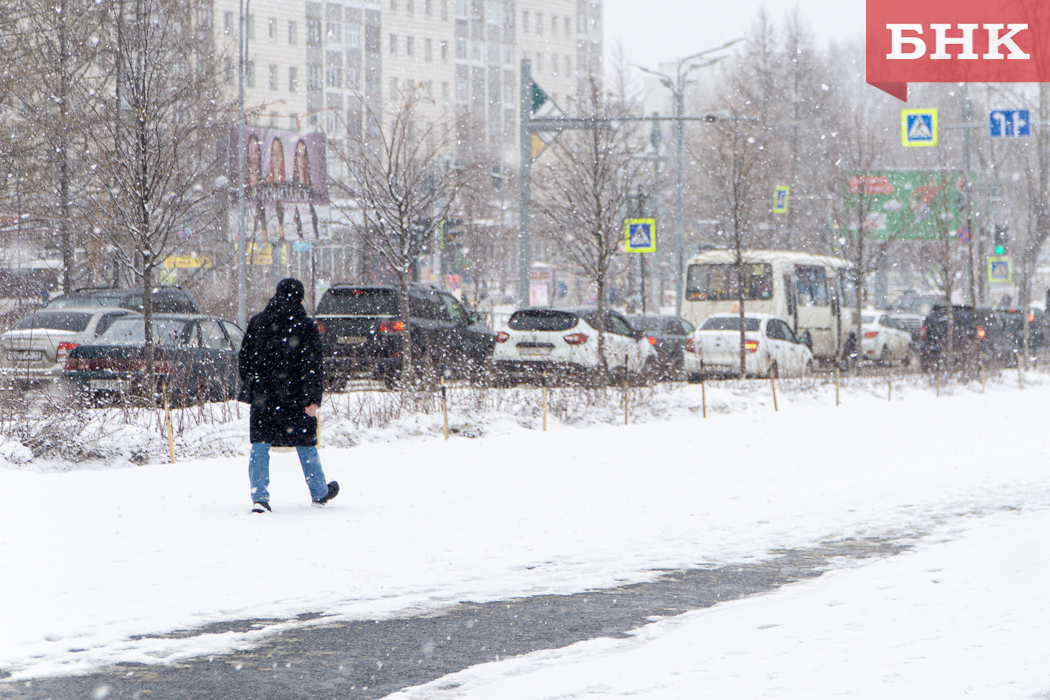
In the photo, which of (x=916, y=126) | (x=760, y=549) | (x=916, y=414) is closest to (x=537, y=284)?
(x=916, y=126)

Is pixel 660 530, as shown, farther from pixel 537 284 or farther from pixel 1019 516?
pixel 537 284

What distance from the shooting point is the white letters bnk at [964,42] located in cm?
3681

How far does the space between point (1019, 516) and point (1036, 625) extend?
4.47 meters

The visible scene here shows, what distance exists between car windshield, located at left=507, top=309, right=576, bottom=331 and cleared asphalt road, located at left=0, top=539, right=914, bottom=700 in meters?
14.2

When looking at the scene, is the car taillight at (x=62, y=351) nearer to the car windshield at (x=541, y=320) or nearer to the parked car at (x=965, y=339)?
the car windshield at (x=541, y=320)

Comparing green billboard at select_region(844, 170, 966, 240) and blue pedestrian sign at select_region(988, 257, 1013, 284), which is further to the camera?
green billboard at select_region(844, 170, 966, 240)

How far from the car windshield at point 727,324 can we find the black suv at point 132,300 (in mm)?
10864

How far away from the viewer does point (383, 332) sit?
1950 cm

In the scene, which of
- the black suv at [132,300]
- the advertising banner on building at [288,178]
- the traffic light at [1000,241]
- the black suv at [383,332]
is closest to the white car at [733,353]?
the black suv at [383,332]

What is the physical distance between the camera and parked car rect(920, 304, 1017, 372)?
28.4 m

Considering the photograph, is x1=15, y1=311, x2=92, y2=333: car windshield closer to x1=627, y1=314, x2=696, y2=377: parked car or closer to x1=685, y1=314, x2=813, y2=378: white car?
x1=627, y1=314, x2=696, y2=377: parked car

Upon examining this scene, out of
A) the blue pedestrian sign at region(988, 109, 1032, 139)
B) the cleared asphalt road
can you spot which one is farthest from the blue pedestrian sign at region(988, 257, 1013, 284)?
the cleared asphalt road

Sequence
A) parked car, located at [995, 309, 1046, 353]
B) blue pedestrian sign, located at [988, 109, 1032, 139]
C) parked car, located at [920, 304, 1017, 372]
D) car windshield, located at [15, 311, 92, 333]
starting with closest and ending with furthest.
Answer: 1. car windshield, located at [15, 311, 92, 333]
2. parked car, located at [920, 304, 1017, 372]
3. blue pedestrian sign, located at [988, 109, 1032, 139]
4. parked car, located at [995, 309, 1046, 353]

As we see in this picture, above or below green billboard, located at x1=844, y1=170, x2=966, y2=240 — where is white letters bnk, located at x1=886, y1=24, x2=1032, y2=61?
above
